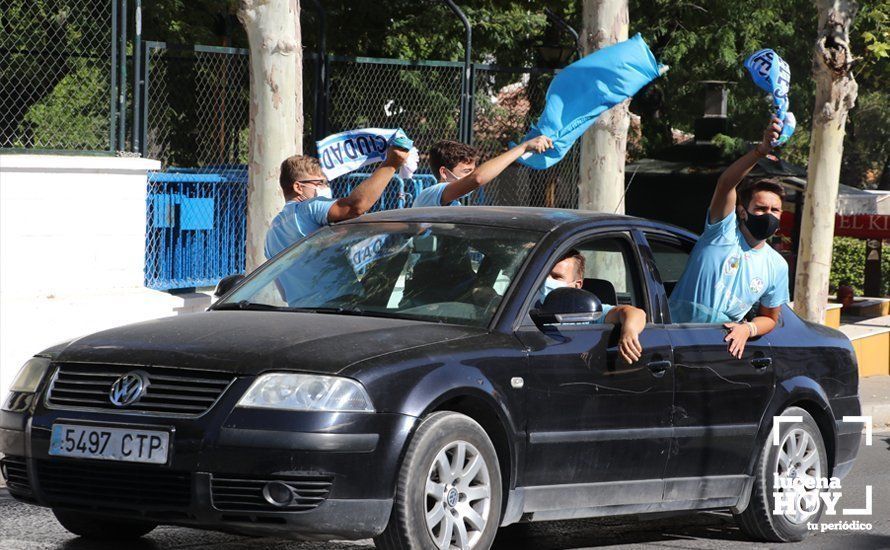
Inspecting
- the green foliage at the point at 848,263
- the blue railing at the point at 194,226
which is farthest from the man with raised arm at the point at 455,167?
the green foliage at the point at 848,263

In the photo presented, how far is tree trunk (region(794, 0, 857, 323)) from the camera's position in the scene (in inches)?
617

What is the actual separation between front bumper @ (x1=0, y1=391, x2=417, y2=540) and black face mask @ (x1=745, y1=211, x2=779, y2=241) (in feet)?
8.99

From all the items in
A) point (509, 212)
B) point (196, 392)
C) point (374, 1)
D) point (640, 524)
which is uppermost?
point (374, 1)

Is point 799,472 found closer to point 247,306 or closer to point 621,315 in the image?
point 621,315

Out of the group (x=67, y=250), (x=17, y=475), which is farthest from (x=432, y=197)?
(x=67, y=250)

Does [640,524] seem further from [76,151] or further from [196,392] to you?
[76,151]

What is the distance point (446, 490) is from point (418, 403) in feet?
1.28

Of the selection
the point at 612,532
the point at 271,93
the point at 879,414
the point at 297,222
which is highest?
the point at 271,93

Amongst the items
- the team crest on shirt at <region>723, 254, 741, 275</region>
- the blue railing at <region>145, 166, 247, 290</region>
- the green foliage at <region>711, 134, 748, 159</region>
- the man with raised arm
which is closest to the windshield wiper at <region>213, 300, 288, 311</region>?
the man with raised arm

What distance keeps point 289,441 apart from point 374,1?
1541 cm

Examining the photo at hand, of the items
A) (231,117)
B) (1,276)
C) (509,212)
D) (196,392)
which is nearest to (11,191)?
(1,276)

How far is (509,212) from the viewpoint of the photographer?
23.2 ft

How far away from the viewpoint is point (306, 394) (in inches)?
216

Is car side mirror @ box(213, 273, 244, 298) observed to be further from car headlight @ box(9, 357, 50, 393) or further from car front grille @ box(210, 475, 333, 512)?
car front grille @ box(210, 475, 333, 512)
